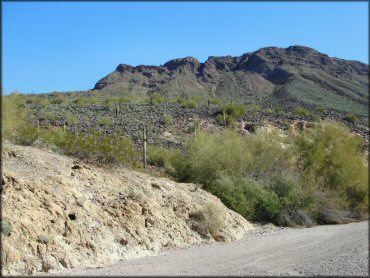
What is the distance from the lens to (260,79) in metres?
104

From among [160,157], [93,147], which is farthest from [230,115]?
[93,147]

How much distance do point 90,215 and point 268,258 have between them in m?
6.56

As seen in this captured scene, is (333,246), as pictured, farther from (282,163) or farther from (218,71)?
(218,71)

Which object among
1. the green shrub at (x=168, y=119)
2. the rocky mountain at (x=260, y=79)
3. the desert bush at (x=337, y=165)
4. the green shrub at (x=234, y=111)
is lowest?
the desert bush at (x=337, y=165)

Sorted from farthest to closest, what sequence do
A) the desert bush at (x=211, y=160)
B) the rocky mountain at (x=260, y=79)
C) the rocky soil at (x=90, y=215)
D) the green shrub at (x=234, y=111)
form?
1. the rocky mountain at (x=260, y=79)
2. the green shrub at (x=234, y=111)
3. the desert bush at (x=211, y=160)
4. the rocky soil at (x=90, y=215)

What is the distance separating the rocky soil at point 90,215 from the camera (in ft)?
49.1

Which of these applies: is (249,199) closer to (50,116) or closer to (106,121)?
(106,121)

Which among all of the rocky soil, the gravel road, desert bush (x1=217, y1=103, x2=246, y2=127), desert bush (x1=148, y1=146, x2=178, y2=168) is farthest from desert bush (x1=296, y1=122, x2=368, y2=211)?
desert bush (x1=217, y1=103, x2=246, y2=127)

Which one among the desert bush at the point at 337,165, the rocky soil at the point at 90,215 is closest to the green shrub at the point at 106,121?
the rocky soil at the point at 90,215

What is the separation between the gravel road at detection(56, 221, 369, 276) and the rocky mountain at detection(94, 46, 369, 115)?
42.7 meters

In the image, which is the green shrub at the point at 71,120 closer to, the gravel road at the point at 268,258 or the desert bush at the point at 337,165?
the desert bush at the point at 337,165

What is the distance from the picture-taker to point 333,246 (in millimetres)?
17750

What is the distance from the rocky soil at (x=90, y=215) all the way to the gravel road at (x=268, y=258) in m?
0.94

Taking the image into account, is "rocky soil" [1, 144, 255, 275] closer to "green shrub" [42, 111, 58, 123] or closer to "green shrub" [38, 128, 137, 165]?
"green shrub" [38, 128, 137, 165]
